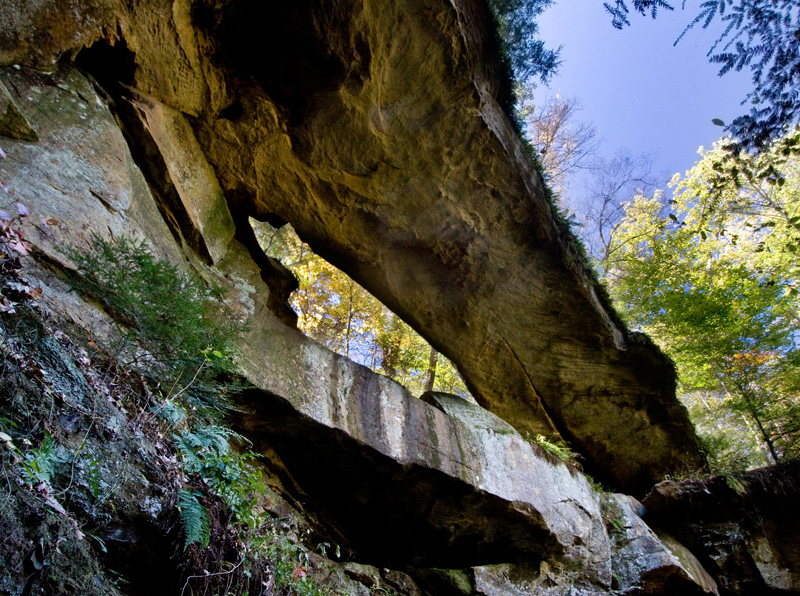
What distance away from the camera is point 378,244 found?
28.9ft

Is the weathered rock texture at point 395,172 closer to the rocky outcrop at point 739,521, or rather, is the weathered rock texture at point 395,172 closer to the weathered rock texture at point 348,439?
the weathered rock texture at point 348,439

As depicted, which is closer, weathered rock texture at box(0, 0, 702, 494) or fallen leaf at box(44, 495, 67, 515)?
fallen leaf at box(44, 495, 67, 515)

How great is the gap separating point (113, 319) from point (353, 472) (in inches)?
139

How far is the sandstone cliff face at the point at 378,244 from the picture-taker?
524 centimetres

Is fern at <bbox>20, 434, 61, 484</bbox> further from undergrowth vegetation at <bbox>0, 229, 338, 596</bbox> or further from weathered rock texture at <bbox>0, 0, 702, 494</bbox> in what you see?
weathered rock texture at <bbox>0, 0, 702, 494</bbox>

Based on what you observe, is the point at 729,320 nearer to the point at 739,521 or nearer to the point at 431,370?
the point at 739,521

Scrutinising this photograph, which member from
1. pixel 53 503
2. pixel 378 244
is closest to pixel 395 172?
pixel 378 244

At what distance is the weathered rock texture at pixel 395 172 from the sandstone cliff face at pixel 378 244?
3 cm

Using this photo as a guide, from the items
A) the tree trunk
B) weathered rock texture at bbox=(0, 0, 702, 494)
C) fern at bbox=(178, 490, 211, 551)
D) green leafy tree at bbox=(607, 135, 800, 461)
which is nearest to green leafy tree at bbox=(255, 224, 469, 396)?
the tree trunk

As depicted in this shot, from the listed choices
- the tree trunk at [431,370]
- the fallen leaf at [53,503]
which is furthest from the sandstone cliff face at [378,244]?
the tree trunk at [431,370]

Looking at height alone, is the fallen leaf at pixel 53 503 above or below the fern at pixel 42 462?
below

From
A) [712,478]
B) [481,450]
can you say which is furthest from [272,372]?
[712,478]

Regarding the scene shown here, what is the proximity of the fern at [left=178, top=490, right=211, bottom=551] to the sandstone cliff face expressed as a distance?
5.26 ft

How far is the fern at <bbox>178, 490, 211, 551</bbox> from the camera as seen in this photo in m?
2.82
